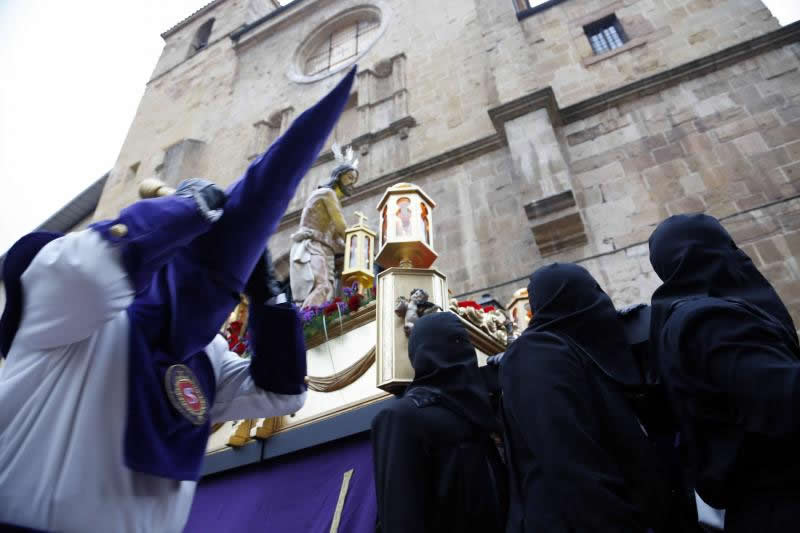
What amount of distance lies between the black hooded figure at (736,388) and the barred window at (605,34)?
810cm

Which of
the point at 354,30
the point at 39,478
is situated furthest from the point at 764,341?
the point at 354,30

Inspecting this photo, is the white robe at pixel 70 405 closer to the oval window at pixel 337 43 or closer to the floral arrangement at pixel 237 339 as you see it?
the floral arrangement at pixel 237 339

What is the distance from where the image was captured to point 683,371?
142 cm

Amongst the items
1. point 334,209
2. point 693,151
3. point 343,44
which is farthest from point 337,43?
→ point 693,151

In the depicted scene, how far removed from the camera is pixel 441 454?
6.35 ft

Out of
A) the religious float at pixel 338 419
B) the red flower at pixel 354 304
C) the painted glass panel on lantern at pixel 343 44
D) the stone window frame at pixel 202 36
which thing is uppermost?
the stone window frame at pixel 202 36

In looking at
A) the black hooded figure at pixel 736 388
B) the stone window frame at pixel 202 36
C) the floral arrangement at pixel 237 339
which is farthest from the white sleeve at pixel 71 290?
the stone window frame at pixel 202 36

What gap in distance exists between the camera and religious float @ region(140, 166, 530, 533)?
323 centimetres

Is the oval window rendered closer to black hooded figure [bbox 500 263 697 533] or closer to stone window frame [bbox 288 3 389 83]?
stone window frame [bbox 288 3 389 83]

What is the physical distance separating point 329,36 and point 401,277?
13.0 meters

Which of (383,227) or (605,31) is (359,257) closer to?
(383,227)

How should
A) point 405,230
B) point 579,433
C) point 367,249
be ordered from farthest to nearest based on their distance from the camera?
point 367,249 < point 405,230 < point 579,433

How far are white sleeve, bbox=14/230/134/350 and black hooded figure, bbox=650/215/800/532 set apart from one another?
1594 millimetres

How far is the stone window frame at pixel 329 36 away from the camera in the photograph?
12789 mm
